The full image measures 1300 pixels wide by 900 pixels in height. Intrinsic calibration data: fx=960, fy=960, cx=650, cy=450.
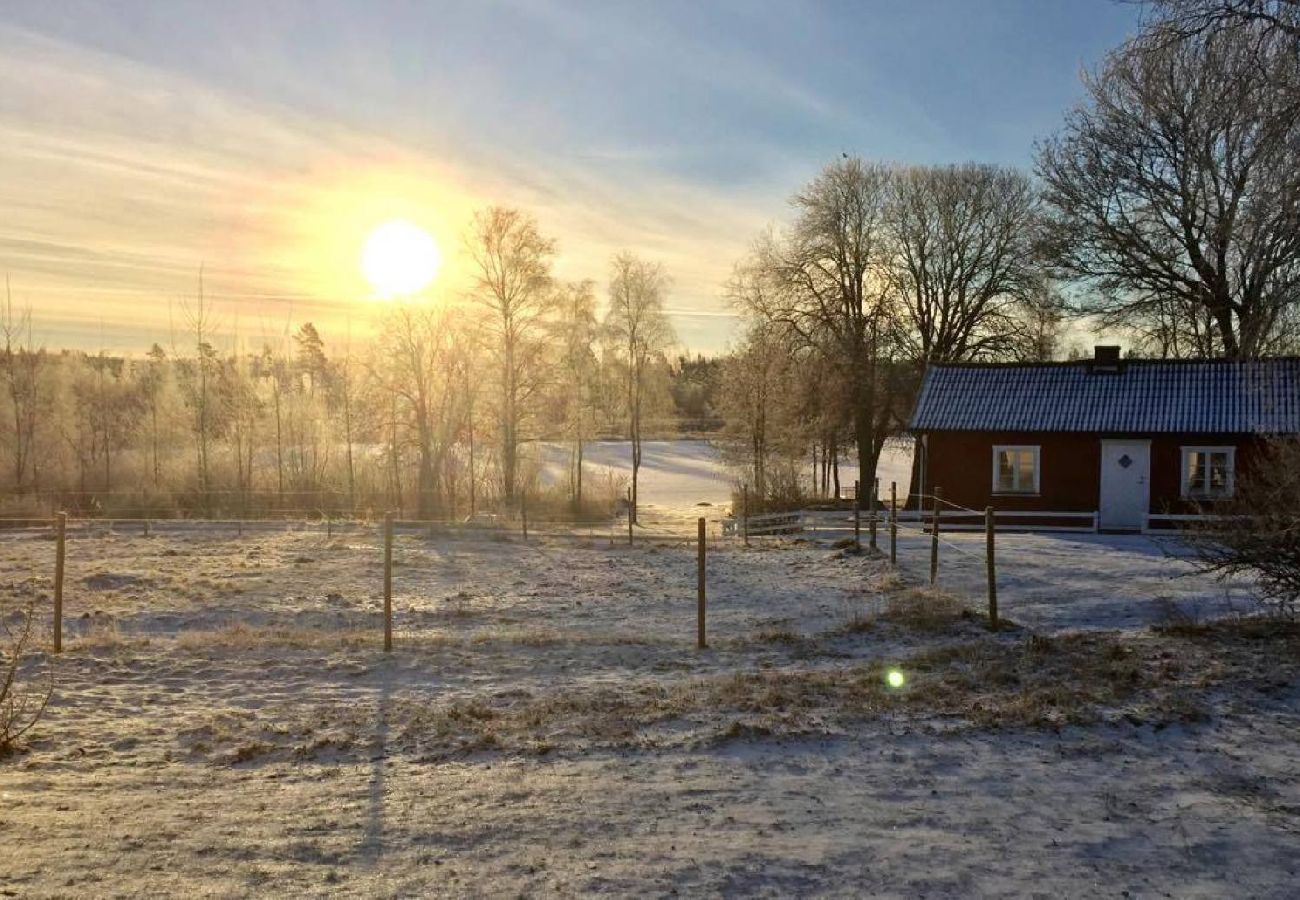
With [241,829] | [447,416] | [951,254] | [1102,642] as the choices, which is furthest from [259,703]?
[951,254]

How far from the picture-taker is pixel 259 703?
8.08 m

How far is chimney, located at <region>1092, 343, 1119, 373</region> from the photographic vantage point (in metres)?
28.0

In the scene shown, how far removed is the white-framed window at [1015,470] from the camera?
27141 mm

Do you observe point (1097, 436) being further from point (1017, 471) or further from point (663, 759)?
point (663, 759)

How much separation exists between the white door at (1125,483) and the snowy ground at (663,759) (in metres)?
14.4

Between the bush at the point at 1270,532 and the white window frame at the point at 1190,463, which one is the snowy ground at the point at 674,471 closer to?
the white window frame at the point at 1190,463

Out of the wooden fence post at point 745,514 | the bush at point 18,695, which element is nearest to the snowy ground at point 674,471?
the wooden fence post at point 745,514

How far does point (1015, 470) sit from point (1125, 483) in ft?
9.32

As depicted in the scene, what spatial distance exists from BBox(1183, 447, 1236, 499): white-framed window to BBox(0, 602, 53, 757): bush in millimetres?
25889

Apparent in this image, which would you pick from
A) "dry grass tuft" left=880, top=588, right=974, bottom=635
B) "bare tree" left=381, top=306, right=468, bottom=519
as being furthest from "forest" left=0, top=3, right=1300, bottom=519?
"dry grass tuft" left=880, top=588, right=974, bottom=635

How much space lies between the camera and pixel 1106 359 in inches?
1107

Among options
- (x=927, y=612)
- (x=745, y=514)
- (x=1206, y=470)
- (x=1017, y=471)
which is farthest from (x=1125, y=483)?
(x=927, y=612)

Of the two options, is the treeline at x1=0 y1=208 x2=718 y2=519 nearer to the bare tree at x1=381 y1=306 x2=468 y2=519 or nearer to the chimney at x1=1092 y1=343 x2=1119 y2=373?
the bare tree at x1=381 y1=306 x2=468 y2=519

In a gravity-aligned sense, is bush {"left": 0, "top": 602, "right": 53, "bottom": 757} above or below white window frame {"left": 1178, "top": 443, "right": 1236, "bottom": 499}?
below
